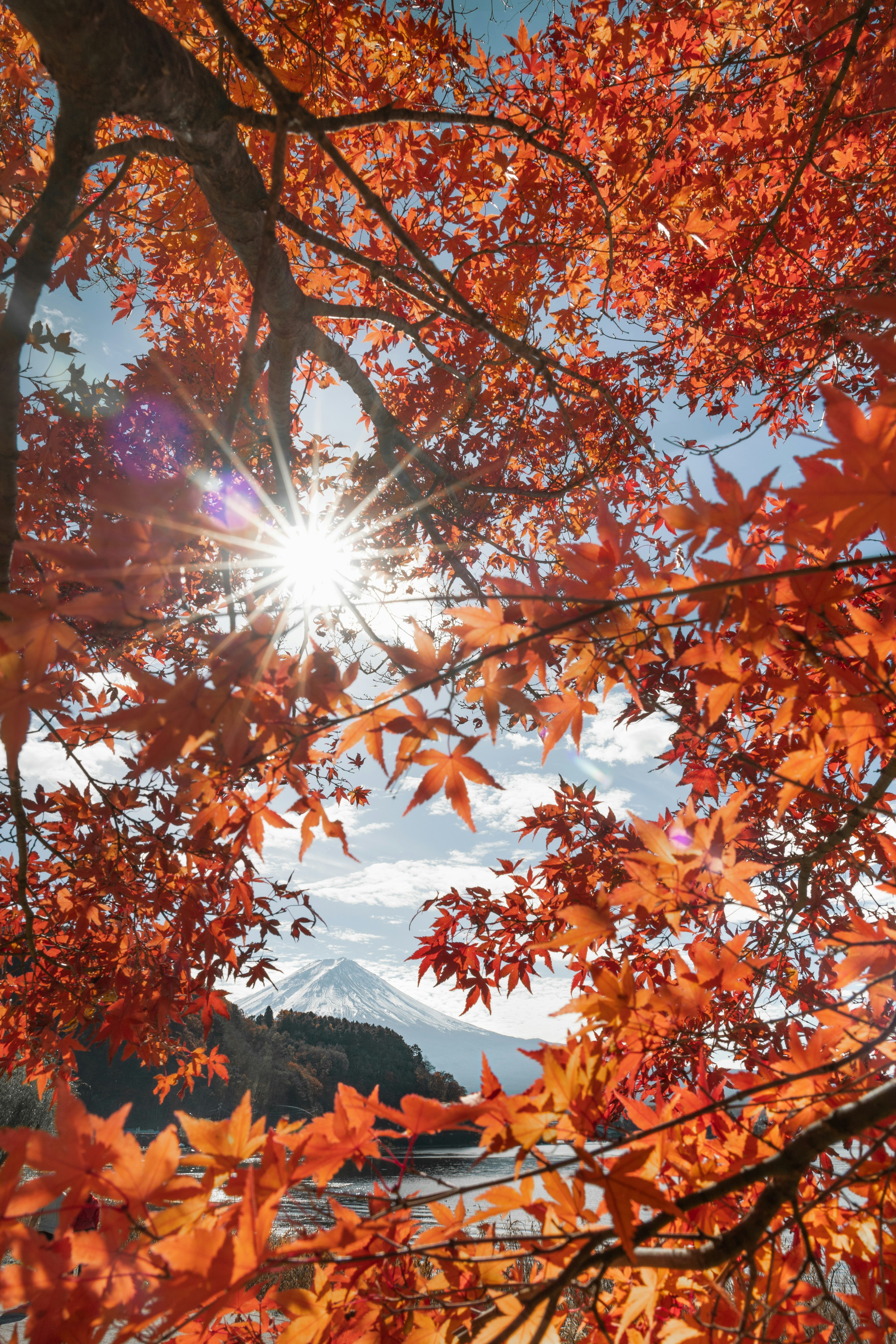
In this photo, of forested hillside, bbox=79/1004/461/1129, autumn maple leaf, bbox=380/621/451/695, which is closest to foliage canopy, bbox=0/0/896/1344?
autumn maple leaf, bbox=380/621/451/695

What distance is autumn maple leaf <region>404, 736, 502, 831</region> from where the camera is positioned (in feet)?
3.71

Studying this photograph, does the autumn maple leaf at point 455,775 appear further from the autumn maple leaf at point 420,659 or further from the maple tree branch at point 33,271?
the maple tree branch at point 33,271

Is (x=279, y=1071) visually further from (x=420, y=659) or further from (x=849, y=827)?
(x=420, y=659)

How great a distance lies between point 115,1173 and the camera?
0.83 m

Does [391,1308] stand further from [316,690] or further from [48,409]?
[48,409]

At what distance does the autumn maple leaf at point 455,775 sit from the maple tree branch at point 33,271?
1.16 m

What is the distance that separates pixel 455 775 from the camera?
1162mm

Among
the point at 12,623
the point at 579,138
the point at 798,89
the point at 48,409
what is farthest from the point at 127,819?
the point at 798,89

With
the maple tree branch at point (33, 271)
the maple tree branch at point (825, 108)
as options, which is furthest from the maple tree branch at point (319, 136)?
the maple tree branch at point (825, 108)

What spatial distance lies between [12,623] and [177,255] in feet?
15.2

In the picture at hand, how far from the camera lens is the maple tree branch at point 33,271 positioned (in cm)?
152

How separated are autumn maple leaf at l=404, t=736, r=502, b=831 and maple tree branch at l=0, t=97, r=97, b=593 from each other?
1.16 m

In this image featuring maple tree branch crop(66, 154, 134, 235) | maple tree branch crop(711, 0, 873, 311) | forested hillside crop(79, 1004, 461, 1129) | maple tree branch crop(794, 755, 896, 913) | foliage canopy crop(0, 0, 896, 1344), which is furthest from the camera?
forested hillside crop(79, 1004, 461, 1129)

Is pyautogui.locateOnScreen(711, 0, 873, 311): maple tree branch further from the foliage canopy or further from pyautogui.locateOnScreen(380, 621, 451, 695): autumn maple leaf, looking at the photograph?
pyautogui.locateOnScreen(380, 621, 451, 695): autumn maple leaf
